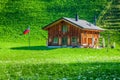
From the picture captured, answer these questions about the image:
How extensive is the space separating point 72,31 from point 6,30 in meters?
27.0

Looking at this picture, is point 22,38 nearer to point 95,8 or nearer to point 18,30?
point 18,30

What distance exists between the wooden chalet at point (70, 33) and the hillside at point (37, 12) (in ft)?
57.9

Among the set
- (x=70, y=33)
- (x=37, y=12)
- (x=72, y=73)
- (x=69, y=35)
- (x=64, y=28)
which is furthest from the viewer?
(x=37, y=12)

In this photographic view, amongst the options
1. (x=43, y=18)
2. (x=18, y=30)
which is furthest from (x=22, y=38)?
(x=43, y=18)

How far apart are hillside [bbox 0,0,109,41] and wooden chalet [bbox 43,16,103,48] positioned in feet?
57.9

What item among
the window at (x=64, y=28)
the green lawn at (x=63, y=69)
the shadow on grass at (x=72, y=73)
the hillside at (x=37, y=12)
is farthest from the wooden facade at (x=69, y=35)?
the shadow on grass at (x=72, y=73)

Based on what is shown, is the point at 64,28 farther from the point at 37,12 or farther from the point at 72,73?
the point at 72,73

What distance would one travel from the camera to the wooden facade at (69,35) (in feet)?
241

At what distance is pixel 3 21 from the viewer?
100688mm

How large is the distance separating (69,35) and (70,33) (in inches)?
18.1

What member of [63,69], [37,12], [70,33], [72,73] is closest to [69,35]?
[70,33]

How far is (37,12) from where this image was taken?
105625mm

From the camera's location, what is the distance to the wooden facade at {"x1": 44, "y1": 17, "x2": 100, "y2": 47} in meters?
73.6

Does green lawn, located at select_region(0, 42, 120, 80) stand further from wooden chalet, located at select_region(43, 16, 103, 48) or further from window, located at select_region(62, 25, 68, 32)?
window, located at select_region(62, 25, 68, 32)
